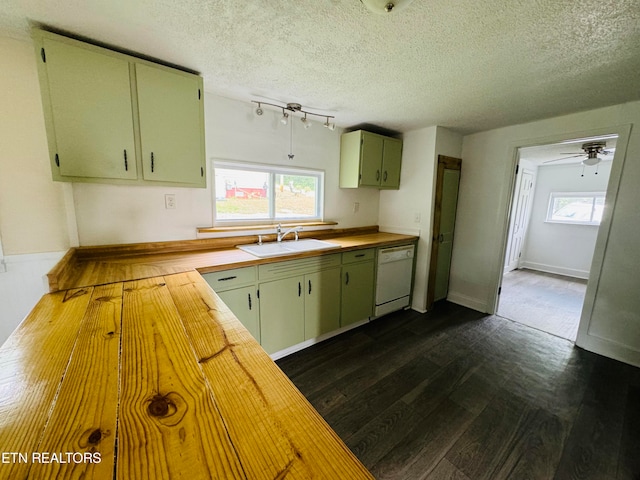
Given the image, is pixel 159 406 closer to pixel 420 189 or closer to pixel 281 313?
pixel 281 313

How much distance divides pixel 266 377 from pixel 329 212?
252 cm

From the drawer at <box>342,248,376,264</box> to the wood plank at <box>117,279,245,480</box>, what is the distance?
1.74 meters

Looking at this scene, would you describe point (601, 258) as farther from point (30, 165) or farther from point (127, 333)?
point (30, 165)

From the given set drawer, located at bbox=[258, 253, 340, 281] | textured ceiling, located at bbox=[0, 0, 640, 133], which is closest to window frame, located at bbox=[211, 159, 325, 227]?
textured ceiling, located at bbox=[0, 0, 640, 133]

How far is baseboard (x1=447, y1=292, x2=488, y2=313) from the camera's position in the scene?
3.16 metres

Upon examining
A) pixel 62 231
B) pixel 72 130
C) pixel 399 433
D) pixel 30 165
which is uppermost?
pixel 72 130

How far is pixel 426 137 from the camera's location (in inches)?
117

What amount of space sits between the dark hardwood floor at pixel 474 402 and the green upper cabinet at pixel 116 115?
1834 mm

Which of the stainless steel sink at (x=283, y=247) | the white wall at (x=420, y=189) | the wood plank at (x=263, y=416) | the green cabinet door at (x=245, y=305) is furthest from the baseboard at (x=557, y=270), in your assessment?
the wood plank at (x=263, y=416)

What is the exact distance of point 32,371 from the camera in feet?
2.20

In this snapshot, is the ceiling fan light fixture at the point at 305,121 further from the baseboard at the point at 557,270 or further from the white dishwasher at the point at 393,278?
Answer: the baseboard at the point at 557,270

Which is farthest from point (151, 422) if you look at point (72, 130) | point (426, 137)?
point (426, 137)

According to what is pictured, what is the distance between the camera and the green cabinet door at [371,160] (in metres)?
2.89

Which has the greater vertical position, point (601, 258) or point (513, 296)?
point (601, 258)
